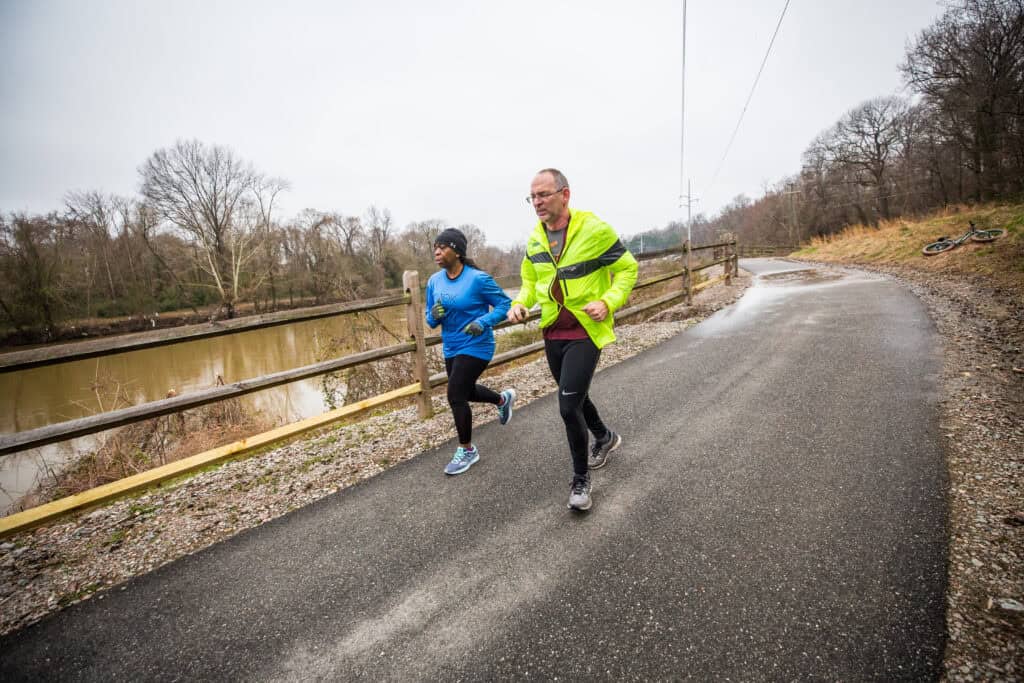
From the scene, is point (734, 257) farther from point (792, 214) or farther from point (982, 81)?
point (792, 214)

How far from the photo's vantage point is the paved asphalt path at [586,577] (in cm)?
155

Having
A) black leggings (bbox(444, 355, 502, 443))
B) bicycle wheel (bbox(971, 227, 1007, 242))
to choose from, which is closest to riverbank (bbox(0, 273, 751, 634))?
black leggings (bbox(444, 355, 502, 443))

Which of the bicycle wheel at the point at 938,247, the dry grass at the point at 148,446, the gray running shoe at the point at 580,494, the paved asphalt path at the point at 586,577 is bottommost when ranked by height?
the dry grass at the point at 148,446

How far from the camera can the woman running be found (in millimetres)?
3109

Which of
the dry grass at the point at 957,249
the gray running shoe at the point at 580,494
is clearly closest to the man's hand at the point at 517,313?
the gray running shoe at the point at 580,494

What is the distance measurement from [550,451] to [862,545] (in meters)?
1.91

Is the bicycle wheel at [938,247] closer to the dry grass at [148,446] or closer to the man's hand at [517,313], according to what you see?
the man's hand at [517,313]

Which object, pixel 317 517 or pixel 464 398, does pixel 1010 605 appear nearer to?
pixel 464 398

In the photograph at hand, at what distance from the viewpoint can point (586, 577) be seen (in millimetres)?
1924

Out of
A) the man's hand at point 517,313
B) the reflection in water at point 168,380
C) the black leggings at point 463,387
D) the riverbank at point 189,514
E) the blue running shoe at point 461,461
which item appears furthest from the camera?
the reflection in water at point 168,380

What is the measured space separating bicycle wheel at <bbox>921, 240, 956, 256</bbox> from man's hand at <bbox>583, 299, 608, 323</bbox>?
15.6m

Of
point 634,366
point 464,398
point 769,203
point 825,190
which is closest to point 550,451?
point 464,398

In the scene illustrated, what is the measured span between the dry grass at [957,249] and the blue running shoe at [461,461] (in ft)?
31.8

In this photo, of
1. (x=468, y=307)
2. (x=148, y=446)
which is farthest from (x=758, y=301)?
(x=148, y=446)
